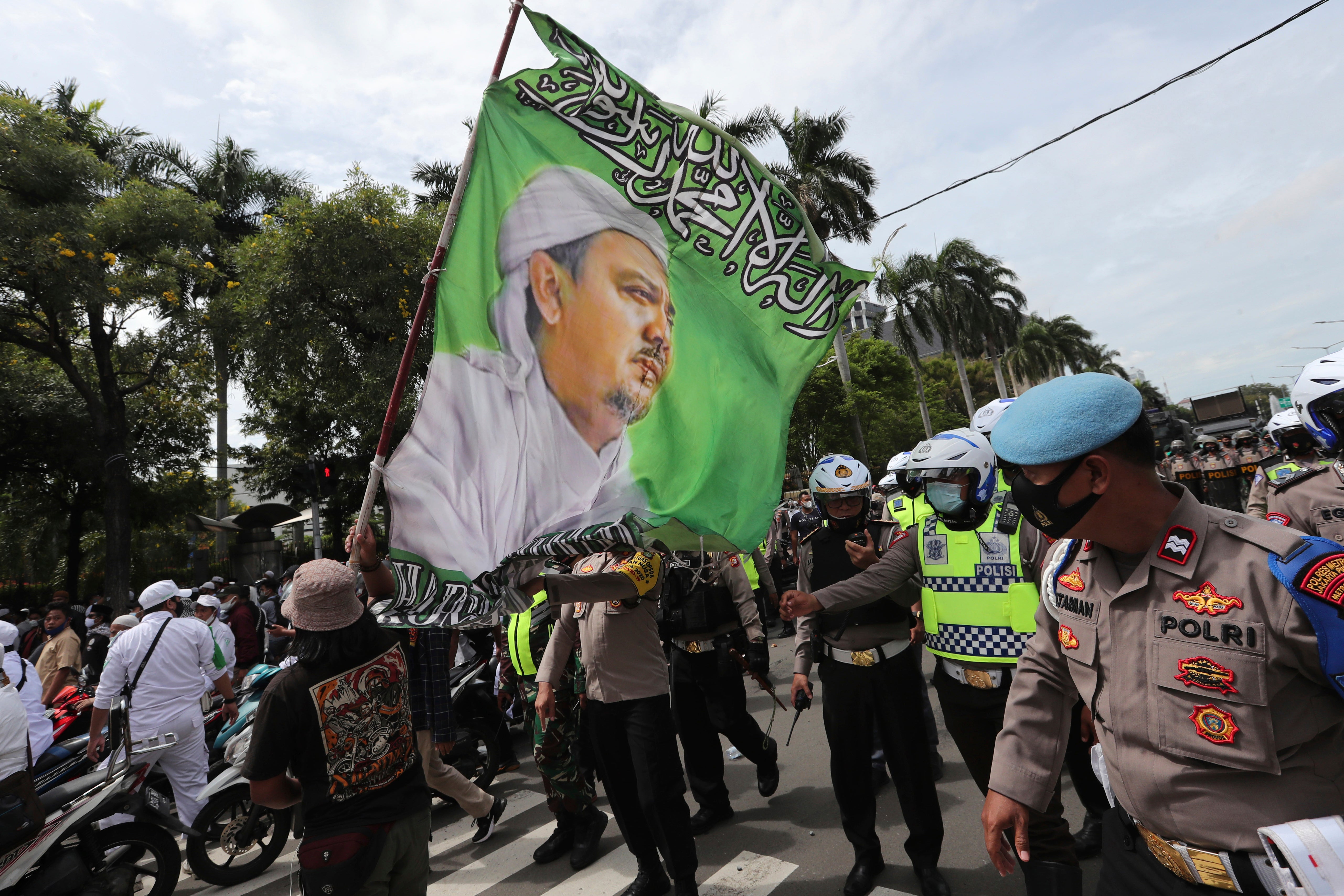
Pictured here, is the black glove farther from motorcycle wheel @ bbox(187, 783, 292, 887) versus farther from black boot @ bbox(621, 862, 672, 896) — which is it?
motorcycle wheel @ bbox(187, 783, 292, 887)

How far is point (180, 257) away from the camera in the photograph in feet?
59.8

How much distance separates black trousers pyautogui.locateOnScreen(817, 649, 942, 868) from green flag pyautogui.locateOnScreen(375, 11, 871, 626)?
1419 millimetres

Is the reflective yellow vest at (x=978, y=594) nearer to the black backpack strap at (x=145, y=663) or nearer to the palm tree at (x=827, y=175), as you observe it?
the black backpack strap at (x=145, y=663)

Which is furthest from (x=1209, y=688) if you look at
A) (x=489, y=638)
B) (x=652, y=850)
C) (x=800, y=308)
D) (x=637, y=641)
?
(x=489, y=638)

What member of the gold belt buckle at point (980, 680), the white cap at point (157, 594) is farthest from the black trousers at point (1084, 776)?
the white cap at point (157, 594)

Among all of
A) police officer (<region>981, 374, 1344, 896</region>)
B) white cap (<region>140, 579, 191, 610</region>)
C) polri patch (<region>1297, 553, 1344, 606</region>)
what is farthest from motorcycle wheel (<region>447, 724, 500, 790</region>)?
polri patch (<region>1297, 553, 1344, 606</region>)

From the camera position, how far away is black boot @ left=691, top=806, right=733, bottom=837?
5027 millimetres

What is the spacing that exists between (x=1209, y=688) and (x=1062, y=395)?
28.2 inches

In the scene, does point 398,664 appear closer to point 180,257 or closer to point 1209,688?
point 1209,688

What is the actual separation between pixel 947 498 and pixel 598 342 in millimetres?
1785

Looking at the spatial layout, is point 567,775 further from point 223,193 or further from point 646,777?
point 223,193

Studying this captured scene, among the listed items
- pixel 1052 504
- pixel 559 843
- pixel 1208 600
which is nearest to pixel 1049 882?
pixel 1208 600

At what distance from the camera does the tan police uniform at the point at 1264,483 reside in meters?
5.38

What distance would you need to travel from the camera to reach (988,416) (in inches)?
223
